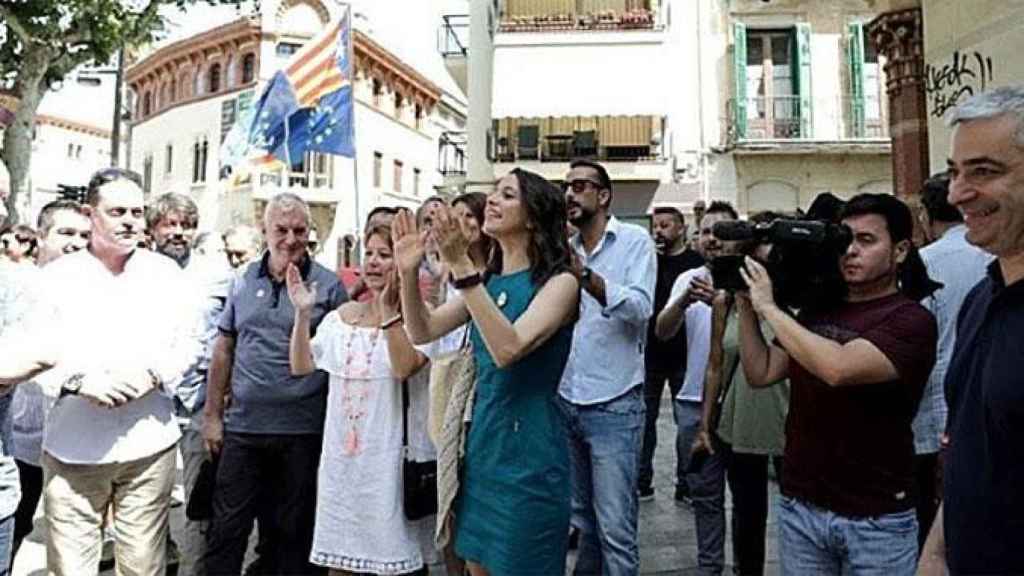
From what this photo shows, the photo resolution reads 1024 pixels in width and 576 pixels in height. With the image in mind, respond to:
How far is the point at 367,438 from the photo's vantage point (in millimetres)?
3572

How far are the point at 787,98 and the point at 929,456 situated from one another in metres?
17.3

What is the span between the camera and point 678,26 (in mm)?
19734

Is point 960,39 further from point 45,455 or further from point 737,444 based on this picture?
point 45,455

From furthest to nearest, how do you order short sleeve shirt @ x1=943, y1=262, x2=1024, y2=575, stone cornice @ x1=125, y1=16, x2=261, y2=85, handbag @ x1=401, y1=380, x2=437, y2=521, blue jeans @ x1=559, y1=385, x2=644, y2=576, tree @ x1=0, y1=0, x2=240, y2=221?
stone cornice @ x1=125, y1=16, x2=261, y2=85 < tree @ x1=0, y1=0, x2=240, y2=221 < blue jeans @ x1=559, y1=385, x2=644, y2=576 < handbag @ x1=401, y1=380, x2=437, y2=521 < short sleeve shirt @ x1=943, y1=262, x2=1024, y2=575

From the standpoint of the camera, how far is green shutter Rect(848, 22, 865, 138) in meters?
19.1

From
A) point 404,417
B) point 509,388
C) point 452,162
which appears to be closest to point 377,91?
point 452,162

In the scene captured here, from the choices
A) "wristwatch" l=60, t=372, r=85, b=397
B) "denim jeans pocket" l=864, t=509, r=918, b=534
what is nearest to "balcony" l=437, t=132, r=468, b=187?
"wristwatch" l=60, t=372, r=85, b=397

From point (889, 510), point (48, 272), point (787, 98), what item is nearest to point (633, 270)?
point (889, 510)

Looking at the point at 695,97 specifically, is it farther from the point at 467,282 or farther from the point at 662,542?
the point at 467,282

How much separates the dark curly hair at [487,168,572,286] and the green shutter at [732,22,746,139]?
17.4 m

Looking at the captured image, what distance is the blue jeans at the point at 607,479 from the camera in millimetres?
3703

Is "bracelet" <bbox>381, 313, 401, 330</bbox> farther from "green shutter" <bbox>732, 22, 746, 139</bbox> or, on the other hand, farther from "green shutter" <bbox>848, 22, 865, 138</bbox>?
"green shutter" <bbox>848, 22, 865, 138</bbox>

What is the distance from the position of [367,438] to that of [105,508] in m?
1.11

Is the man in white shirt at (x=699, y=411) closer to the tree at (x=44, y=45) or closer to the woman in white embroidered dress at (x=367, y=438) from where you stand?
the woman in white embroidered dress at (x=367, y=438)
